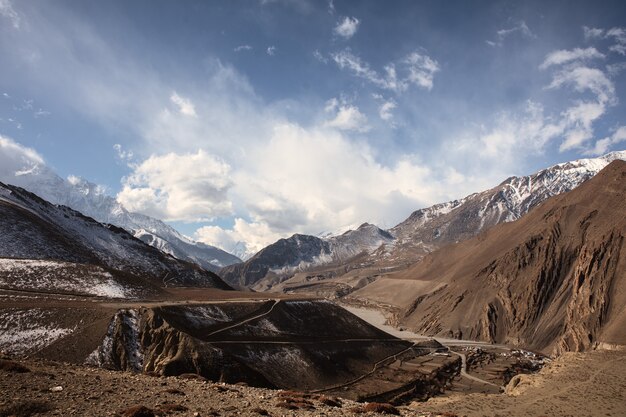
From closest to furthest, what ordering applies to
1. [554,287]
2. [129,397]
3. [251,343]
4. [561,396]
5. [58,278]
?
[129,397], [561,396], [251,343], [58,278], [554,287]

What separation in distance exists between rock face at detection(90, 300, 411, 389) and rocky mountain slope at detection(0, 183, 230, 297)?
2302cm

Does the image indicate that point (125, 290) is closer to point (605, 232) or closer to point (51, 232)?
point (51, 232)

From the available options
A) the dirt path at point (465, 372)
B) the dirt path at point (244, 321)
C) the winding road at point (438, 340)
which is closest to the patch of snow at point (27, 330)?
the dirt path at point (244, 321)

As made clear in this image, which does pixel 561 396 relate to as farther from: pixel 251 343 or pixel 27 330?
pixel 27 330

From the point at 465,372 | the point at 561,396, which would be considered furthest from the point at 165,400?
the point at 465,372

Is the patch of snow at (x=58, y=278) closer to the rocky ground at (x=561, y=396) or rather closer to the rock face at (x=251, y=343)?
the rock face at (x=251, y=343)

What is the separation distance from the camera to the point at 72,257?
10938 centimetres

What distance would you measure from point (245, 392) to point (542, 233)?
143m

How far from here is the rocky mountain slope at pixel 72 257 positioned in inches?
3132

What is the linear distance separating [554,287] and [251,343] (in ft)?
309

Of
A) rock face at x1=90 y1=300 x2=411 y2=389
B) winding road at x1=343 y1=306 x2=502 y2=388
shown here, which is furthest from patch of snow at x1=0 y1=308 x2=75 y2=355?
winding road at x1=343 y1=306 x2=502 y2=388

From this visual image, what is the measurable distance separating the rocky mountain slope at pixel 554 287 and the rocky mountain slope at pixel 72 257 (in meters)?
89.1

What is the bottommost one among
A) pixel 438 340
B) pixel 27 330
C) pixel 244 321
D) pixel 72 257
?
pixel 27 330

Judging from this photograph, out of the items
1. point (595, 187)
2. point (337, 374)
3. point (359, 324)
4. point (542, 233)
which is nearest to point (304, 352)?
point (337, 374)
